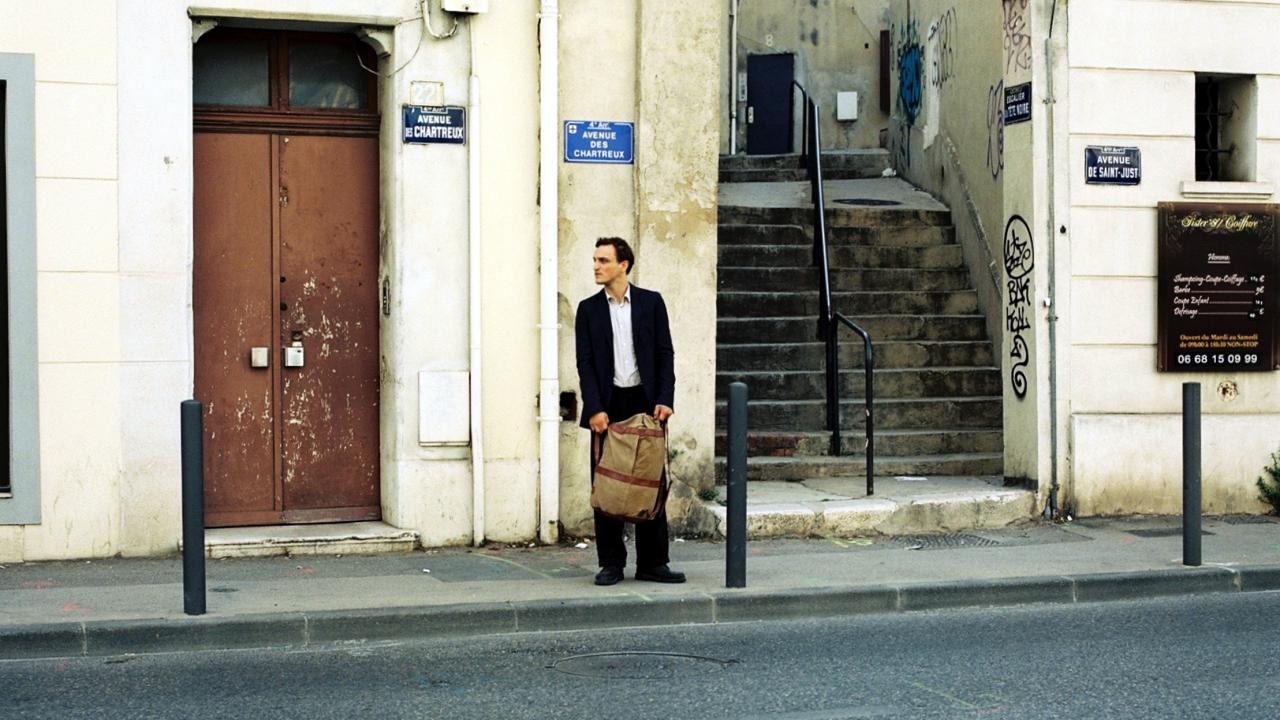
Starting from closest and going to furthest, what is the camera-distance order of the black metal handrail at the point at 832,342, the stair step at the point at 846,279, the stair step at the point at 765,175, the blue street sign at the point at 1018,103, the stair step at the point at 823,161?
the black metal handrail at the point at 832,342, the blue street sign at the point at 1018,103, the stair step at the point at 846,279, the stair step at the point at 765,175, the stair step at the point at 823,161

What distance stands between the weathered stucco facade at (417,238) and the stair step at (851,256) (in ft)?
11.5

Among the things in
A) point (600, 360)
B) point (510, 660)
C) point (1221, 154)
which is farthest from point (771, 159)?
point (510, 660)

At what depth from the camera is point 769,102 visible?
802 inches

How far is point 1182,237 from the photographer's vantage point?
446 inches

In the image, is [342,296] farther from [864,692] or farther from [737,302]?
[864,692]

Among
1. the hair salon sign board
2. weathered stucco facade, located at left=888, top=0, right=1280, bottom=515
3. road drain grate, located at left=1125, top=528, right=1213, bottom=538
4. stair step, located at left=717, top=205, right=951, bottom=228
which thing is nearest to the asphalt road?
road drain grate, located at left=1125, top=528, right=1213, bottom=538

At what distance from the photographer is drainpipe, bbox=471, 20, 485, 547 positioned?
10.0 m

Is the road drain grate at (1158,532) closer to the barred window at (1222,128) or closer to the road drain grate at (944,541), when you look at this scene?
the road drain grate at (944,541)

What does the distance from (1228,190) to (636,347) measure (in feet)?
17.0

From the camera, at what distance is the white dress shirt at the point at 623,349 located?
8.69 meters

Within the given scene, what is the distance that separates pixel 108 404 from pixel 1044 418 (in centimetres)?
625

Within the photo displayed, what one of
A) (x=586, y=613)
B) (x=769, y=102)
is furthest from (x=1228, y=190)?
(x=769, y=102)

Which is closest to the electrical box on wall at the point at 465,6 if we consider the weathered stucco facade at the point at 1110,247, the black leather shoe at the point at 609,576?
the black leather shoe at the point at 609,576

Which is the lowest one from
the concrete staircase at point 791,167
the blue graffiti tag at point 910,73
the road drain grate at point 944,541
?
the road drain grate at point 944,541
